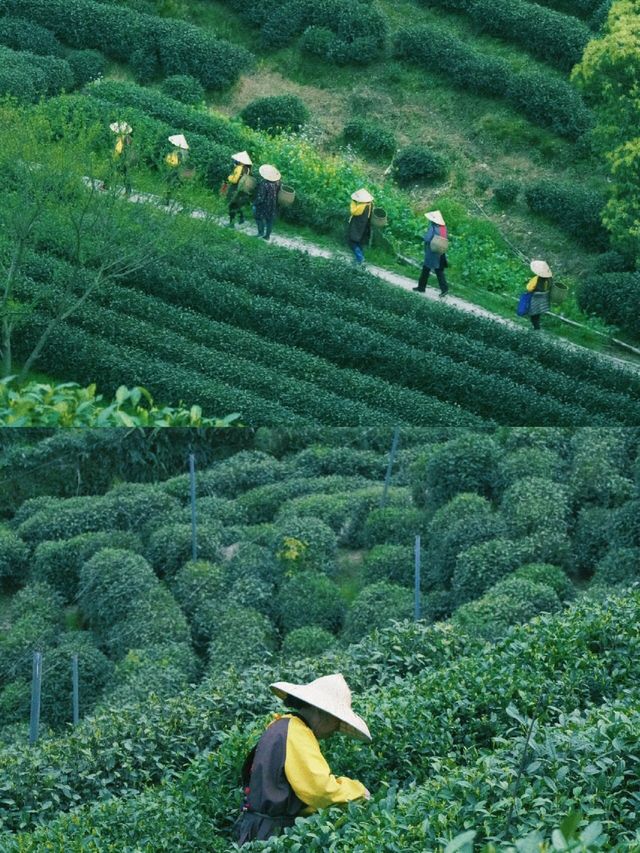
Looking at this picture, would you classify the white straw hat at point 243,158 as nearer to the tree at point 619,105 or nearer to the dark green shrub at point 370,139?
the dark green shrub at point 370,139

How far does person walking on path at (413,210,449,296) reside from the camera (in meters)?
19.3

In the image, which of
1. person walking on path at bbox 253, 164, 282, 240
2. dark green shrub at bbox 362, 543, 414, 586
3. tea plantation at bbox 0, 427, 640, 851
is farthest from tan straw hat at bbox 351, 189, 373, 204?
dark green shrub at bbox 362, 543, 414, 586

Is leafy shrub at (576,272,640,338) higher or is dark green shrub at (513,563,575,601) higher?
dark green shrub at (513,563,575,601)

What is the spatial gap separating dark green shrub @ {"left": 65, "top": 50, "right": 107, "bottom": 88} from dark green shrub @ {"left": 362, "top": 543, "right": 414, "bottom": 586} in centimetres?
898

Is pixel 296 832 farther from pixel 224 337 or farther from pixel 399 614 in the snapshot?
pixel 224 337

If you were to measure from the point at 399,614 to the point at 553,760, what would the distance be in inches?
116

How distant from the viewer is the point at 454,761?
35.0 ft

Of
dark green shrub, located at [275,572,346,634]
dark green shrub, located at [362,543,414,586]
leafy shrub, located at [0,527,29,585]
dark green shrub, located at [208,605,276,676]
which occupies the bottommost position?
leafy shrub, located at [0,527,29,585]

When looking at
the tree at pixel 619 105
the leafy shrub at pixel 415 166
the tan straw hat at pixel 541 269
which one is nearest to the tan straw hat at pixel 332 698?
the tan straw hat at pixel 541 269

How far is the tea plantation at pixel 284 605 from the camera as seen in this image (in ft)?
36.3

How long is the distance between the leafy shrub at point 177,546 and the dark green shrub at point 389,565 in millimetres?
975

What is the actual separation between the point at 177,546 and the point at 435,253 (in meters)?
6.86

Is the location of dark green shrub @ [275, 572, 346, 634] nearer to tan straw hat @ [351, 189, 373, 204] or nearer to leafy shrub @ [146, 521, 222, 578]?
leafy shrub @ [146, 521, 222, 578]

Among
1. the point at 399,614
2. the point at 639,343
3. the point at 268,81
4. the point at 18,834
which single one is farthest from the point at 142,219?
the point at 18,834
